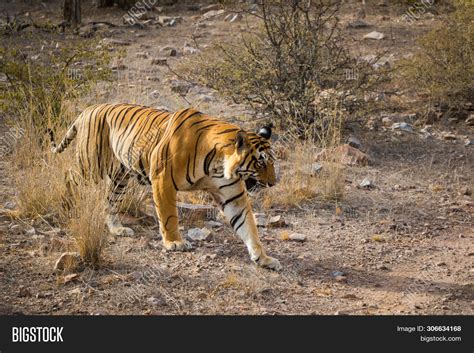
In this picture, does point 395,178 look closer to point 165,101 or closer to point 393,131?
point 393,131

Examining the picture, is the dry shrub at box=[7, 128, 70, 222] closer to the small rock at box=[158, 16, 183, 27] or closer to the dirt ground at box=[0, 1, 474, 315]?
the dirt ground at box=[0, 1, 474, 315]

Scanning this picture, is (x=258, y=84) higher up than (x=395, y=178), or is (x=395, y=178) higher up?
(x=258, y=84)

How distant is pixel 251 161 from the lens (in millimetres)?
6395

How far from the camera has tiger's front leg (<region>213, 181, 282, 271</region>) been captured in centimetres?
662

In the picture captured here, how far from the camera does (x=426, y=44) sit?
1176 centimetres

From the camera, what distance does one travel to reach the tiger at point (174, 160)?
255 inches

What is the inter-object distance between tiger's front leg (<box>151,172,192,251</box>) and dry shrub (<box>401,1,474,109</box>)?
5.73m

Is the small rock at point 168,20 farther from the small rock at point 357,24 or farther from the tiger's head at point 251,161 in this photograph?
the tiger's head at point 251,161

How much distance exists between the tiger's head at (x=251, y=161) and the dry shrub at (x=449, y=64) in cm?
565

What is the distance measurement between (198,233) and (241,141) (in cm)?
133

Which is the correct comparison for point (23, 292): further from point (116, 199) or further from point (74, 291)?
point (116, 199)

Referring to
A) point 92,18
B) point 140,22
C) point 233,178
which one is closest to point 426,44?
point 233,178

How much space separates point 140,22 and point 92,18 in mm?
1538

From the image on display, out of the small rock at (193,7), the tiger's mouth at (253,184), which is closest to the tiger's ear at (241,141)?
the tiger's mouth at (253,184)
